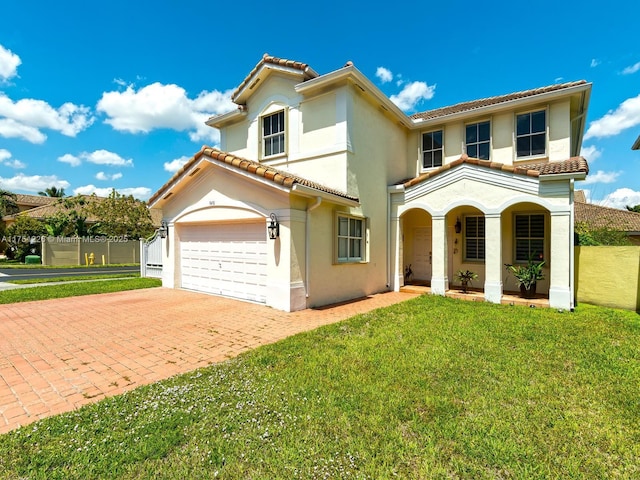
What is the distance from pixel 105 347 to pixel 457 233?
12.7m

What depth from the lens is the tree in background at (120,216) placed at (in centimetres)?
2873

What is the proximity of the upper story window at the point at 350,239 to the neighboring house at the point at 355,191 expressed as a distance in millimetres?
63

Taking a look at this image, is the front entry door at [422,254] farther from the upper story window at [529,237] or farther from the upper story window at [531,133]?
the upper story window at [531,133]

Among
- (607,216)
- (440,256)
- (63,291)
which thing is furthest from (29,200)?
(607,216)

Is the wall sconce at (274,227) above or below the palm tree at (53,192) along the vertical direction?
below

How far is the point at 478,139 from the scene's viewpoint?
1239cm

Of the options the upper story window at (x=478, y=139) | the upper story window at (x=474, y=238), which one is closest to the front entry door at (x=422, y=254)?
the upper story window at (x=474, y=238)

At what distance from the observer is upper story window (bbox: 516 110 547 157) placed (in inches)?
439

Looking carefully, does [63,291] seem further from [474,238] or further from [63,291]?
[474,238]

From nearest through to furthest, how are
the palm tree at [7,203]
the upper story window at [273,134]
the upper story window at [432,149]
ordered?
1. the upper story window at [273,134]
2. the upper story window at [432,149]
3. the palm tree at [7,203]

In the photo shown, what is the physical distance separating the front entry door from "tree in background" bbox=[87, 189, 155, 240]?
2623 cm

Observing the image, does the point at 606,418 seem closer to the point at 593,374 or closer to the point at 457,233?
the point at 593,374

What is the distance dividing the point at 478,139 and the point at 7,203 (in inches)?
1813

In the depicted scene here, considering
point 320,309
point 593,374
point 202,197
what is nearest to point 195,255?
point 202,197
